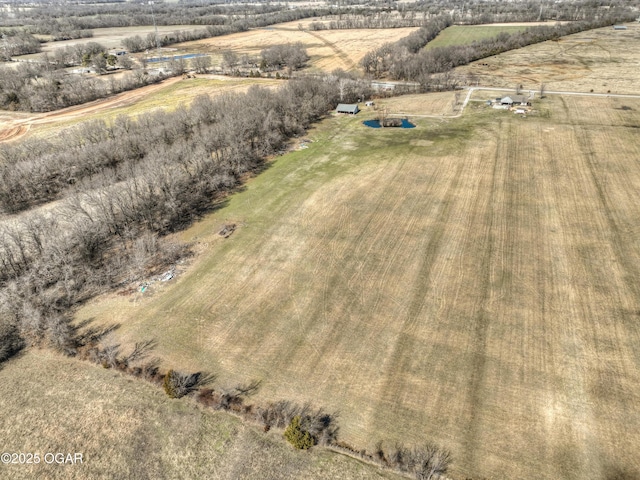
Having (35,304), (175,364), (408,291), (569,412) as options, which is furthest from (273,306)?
(569,412)

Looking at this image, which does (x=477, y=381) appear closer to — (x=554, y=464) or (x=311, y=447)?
(x=554, y=464)

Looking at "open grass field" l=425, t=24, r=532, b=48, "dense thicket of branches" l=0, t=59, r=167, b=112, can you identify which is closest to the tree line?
"dense thicket of branches" l=0, t=59, r=167, b=112

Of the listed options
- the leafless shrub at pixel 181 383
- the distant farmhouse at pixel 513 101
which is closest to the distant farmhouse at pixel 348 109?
the distant farmhouse at pixel 513 101

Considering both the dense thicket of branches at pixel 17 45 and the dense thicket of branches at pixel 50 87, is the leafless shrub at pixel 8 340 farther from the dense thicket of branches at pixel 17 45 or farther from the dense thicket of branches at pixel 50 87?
the dense thicket of branches at pixel 17 45

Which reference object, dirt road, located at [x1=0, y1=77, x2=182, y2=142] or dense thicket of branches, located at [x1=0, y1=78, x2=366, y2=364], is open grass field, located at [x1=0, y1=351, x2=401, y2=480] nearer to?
dense thicket of branches, located at [x1=0, y1=78, x2=366, y2=364]

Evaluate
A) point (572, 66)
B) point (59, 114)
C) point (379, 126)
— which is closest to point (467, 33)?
point (572, 66)

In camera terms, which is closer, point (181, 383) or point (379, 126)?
point (181, 383)

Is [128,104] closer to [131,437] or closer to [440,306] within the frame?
[131,437]
